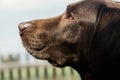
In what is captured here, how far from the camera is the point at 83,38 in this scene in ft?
21.0

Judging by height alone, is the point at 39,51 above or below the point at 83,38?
below

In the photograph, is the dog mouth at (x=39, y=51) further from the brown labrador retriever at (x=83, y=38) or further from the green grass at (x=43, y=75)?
the green grass at (x=43, y=75)

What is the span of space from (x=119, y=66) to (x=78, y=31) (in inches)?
A: 24.6

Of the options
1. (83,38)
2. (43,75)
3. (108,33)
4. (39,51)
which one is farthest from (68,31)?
(43,75)

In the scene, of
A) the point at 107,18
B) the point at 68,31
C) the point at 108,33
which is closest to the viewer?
the point at 108,33

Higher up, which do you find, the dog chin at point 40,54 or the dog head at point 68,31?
the dog head at point 68,31

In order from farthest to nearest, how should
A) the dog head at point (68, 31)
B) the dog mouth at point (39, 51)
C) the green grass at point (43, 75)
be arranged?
the green grass at point (43, 75) < the dog mouth at point (39, 51) < the dog head at point (68, 31)

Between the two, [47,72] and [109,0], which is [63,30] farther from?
[47,72]

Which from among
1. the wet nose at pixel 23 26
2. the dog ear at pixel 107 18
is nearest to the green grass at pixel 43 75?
the wet nose at pixel 23 26

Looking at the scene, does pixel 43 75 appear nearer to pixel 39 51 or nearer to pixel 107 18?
pixel 39 51

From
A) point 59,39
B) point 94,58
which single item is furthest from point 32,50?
point 94,58

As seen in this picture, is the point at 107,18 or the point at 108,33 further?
the point at 107,18

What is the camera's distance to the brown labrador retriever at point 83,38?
6289 millimetres

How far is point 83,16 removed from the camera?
6.52 meters
